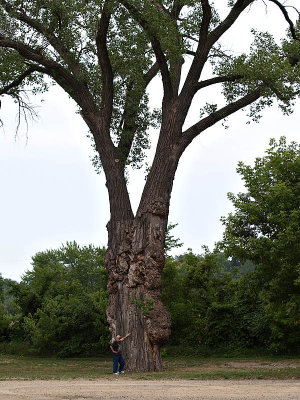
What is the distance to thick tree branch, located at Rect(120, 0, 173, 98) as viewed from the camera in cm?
1576

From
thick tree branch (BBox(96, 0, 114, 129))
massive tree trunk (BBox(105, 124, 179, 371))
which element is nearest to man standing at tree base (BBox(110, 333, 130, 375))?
massive tree trunk (BBox(105, 124, 179, 371))

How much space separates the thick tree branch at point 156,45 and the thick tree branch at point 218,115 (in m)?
1.29

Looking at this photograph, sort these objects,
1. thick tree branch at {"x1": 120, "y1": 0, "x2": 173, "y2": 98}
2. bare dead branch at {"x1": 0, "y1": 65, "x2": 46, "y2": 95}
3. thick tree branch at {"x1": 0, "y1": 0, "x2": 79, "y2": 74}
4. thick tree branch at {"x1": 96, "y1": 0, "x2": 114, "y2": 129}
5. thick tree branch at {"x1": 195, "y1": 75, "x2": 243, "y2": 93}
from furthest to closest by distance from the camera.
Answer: bare dead branch at {"x1": 0, "y1": 65, "x2": 46, "y2": 95} → thick tree branch at {"x1": 195, "y1": 75, "x2": 243, "y2": 93} → thick tree branch at {"x1": 0, "y1": 0, "x2": 79, "y2": 74} → thick tree branch at {"x1": 96, "y1": 0, "x2": 114, "y2": 129} → thick tree branch at {"x1": 120, "y1": 0, "x2": 173, "y2": 98}

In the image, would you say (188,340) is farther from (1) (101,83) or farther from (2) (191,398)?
(2) (191,398)

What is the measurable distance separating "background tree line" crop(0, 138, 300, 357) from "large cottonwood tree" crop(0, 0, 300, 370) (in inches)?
138

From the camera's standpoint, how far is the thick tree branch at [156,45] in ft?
51.7

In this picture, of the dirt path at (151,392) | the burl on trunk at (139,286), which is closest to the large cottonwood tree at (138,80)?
the burl on trunk at (139,286)

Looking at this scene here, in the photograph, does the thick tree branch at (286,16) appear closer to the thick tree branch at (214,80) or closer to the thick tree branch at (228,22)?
the thick tree branch at (228,22)

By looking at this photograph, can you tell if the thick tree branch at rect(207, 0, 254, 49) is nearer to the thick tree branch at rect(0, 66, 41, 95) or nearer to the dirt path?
the thick tree branch at rect(0, 66, 41, 95)

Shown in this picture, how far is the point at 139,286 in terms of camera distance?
1580 cm

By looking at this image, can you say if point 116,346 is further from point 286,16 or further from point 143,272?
point 286,16

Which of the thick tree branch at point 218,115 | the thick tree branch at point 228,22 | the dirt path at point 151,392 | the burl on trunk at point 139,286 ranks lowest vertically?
the dirt path at point 151,392

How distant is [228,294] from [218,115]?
36.2 feet

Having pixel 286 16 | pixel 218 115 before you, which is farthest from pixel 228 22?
pixel 218 115
